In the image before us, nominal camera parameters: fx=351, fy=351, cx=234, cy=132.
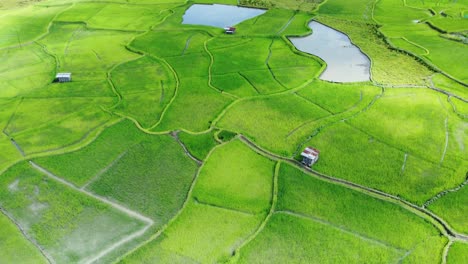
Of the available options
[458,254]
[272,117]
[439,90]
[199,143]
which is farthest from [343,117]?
[458,254]

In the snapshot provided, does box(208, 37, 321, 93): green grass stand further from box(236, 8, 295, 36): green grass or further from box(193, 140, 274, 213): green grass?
box(193, 140, 274, 213): green grass

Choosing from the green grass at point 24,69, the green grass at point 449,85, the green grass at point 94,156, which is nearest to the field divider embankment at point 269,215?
the green grass at point 94,156

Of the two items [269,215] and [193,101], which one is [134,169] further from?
[269,215]

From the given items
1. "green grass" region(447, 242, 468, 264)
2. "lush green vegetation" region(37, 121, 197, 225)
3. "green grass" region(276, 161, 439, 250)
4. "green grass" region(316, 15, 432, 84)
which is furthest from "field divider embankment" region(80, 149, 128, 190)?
"green grass" region(316, 15, 432, 84)

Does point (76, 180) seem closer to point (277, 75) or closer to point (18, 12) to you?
point (277, 75)

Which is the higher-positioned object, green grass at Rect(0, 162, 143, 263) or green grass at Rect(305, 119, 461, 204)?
green grass at Rect(305, 119, 461, 204)

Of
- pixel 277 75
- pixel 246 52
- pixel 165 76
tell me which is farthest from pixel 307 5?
pixel 165 76
